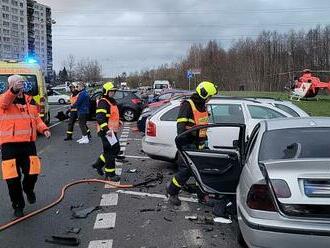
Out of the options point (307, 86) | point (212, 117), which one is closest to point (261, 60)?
point (307, 86)

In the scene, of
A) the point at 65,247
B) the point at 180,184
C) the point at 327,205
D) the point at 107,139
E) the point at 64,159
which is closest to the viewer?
the point at 327,205

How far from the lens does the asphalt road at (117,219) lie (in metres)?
5.95

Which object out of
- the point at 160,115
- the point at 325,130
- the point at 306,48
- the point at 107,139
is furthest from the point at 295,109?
the point at 306,48

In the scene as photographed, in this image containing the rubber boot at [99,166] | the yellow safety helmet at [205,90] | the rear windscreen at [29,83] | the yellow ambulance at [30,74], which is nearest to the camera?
the yellow safety helmet at [205,90]

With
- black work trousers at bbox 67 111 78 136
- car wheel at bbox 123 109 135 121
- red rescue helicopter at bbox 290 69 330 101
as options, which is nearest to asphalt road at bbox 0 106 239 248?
black work trousers at bbox 67 111 78 136

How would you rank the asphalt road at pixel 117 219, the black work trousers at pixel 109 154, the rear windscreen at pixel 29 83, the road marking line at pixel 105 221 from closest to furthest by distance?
the asphalt road at pixel 117 219 < the road marking line at pixel 105 221 < the black work trousers at pixel 109 154 < the rear windscreen at pixel 29 83

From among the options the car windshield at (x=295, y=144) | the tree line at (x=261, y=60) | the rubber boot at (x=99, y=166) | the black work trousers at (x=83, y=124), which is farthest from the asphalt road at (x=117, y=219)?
the tree line at (x=261, y=60)

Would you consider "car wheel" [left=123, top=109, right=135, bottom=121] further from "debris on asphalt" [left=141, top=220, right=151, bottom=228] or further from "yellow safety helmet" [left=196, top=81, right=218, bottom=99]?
"debris on asphalt" [left=141, top=220, right=151, bottom=228]

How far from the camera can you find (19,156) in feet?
23.3

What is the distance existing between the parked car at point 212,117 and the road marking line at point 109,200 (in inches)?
87.2

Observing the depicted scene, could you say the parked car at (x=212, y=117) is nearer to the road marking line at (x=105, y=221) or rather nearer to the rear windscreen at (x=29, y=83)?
→ the road marking line at (x=105, y=221)

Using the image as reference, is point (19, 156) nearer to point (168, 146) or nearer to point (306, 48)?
point (168, 146)

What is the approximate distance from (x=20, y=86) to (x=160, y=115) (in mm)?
4118

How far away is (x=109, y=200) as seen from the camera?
8000mm
